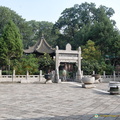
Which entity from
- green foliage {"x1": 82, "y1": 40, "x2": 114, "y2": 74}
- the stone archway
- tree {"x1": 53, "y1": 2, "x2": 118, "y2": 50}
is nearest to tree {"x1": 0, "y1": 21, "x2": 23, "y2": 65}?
the stone archway

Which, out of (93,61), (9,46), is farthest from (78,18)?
(9,46)

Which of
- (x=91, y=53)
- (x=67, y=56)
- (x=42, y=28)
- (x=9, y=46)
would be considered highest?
(x=42, y=28)

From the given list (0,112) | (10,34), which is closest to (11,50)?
(10,34)

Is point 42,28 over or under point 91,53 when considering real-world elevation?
over

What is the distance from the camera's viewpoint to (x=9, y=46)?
23906 mm

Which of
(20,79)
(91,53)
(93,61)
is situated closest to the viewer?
(20,79)

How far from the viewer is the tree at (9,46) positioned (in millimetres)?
23531

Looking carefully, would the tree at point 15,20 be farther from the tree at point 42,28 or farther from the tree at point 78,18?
the tree at point 42,28

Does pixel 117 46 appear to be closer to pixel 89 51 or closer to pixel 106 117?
pixel 89 51

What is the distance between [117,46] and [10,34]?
14.2 metres

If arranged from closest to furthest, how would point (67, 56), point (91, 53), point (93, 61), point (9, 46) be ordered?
point (67, 56)
point (9, 46)
point (93, 61)
point (91, 53)

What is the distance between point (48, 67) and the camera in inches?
1008

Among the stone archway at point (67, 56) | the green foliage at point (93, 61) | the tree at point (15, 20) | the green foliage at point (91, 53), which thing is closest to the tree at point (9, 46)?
the stone archway at point (67, 56)

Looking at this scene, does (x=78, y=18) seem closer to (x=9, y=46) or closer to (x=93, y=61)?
(x=93, y=61)
